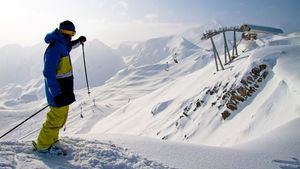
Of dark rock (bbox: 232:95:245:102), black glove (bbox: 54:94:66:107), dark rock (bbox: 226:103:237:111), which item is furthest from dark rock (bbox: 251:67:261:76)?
black glove (bbox: 54:94:66:107)

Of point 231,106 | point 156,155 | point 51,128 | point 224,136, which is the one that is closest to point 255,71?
point 231,106

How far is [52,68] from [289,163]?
5.02 meters

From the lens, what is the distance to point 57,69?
6.76 m

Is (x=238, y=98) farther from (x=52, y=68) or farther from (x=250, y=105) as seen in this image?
(x=52, y=68)

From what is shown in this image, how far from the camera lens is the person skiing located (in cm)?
656

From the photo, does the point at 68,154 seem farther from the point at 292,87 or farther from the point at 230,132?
the point at 230,132

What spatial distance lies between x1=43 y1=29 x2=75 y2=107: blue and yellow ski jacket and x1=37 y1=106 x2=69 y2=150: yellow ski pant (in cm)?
18

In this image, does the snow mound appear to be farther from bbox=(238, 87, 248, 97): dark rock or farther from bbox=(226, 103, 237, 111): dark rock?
bbox=(226, 103, 237, 111): dark rock

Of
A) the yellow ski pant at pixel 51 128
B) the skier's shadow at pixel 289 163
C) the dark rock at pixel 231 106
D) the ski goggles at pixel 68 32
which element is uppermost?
the ski goggles at pixel 68 32

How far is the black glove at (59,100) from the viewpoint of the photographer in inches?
257

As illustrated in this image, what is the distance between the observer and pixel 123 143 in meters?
7.27

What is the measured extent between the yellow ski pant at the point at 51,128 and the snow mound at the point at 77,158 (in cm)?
24

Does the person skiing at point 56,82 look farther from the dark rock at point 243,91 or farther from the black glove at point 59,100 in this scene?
the dark rock at point 243,91

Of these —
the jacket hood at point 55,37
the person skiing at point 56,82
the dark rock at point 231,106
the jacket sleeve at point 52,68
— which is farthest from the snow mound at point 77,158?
the dark rock at point 231,106
